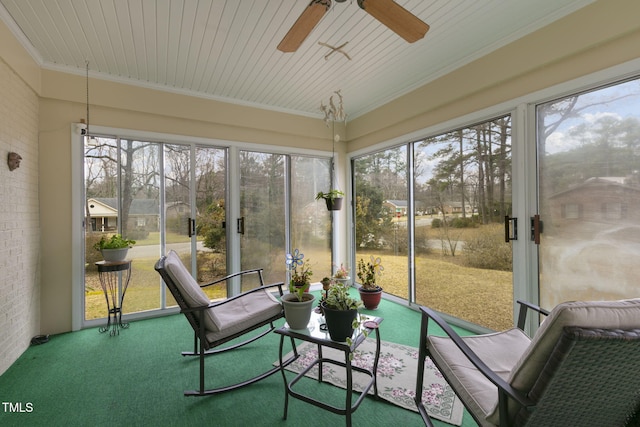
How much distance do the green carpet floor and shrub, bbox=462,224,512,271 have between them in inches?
39.6

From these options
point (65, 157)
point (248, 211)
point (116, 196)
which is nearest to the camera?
point (65, 157)

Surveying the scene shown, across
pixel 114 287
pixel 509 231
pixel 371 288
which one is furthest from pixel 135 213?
pixel 509 231

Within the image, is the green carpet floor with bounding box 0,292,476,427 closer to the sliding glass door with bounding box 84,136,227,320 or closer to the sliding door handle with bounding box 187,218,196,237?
the sliding glass door with bounding box 84,136,227,320

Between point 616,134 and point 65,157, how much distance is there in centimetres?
492

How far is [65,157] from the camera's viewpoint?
3027 mm

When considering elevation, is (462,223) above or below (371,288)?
above

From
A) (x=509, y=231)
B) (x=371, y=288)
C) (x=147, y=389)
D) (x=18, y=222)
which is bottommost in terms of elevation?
(x=147, y=389)

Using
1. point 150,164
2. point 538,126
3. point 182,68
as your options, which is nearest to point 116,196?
point 150,164

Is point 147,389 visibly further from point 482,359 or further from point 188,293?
point 482,359

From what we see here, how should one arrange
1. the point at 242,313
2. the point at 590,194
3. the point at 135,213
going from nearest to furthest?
the point at 590,194
the point at 242,313
the point at 135,213

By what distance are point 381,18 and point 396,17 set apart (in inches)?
3.5

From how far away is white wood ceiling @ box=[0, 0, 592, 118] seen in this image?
6.99ft

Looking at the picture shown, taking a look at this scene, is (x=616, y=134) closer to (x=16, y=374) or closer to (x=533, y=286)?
(x=533, y=286)

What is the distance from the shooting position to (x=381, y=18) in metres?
1.70
